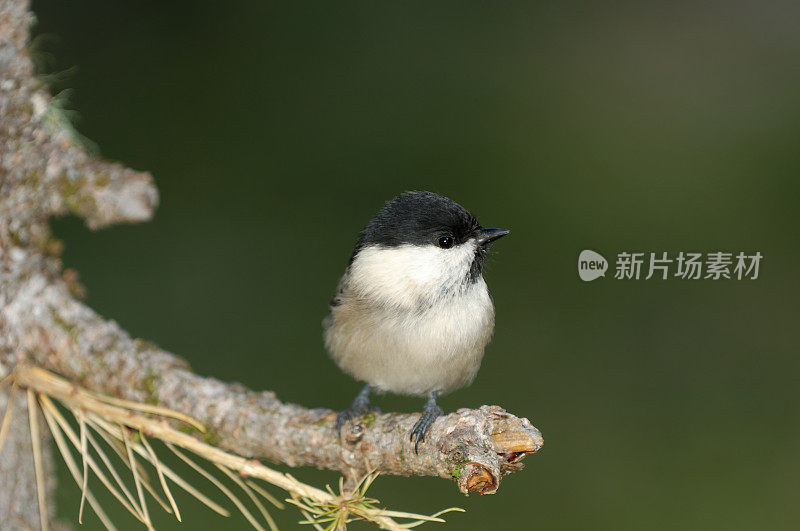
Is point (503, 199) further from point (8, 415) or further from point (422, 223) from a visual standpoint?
point (8, 415)

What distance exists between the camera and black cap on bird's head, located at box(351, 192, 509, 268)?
6.13ft

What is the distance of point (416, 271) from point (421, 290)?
0.05 meters

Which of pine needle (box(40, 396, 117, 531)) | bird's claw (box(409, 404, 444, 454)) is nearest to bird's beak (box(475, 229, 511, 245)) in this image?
bird's claw (box(409, 404, 444, 454))

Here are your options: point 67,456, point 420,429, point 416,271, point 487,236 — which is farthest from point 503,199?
point 67,456

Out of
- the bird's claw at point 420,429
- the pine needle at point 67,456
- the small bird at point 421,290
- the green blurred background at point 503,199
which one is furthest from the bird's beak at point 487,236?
the green blurred background at point 503,199

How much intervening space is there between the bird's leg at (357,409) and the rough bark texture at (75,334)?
0.03m

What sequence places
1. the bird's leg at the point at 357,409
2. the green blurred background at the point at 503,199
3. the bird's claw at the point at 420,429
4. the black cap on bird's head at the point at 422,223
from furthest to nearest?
the green blurred background at the point at 503,199 → the black cap on bird's head at the point at 422,223 → the bird's leg at the point at 357,409 → the bird's claw at the point at 420,429

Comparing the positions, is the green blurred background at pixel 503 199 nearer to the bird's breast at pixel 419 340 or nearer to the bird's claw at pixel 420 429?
the bird's breast at pixel 419 340

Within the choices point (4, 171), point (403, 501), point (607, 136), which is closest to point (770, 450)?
point (403, 501)

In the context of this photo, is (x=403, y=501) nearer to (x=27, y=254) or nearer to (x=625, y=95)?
(x=27, y=254)

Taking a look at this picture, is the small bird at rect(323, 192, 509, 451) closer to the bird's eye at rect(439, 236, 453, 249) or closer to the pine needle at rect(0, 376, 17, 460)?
the bird's eye at rect(439, 236, 453, 249)

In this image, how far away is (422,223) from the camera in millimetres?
1872

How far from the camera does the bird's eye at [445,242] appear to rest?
190 centimetres

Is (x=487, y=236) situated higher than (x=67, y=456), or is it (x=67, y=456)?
(x=487, y=236)
